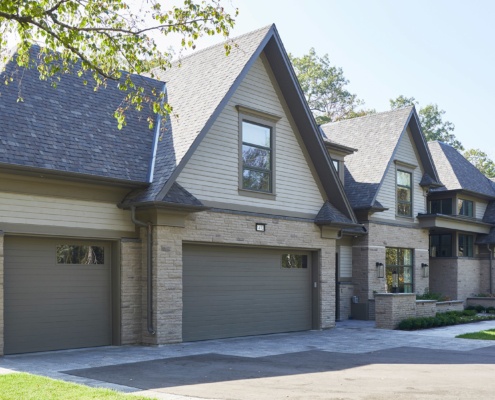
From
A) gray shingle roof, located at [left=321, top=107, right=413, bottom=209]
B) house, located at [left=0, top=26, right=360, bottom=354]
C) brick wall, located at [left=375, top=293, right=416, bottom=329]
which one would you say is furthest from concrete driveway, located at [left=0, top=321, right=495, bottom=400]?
gray shingle roof, located at [left=321, top=107, right=413, bottom=209]

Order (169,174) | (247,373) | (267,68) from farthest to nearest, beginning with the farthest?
1. (267,68)
2. (169,174)
3. (247,373)

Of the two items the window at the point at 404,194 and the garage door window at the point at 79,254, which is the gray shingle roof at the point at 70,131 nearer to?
the garage door window at the point at 79,254

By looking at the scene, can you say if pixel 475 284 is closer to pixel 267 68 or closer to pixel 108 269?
pixel 267 68

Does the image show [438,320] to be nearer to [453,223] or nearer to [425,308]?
[425,308]

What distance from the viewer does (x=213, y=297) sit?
59.3ft

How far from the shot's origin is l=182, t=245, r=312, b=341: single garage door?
17.6 m

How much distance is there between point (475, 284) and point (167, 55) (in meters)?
26.3

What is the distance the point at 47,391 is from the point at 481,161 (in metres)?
60.0

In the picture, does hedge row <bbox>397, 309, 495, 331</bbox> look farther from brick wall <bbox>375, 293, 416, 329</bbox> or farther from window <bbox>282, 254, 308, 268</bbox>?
window <bbox>282, 254, 308, 268</bbox>

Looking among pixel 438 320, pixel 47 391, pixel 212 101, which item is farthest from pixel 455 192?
pixel 47 391

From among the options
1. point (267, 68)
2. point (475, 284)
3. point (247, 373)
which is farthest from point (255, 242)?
point (475, 284)

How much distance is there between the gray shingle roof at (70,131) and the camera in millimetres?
14633

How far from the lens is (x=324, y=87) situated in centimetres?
5738

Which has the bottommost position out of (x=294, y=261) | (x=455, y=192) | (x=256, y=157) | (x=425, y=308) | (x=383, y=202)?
(x=425, y=308)
